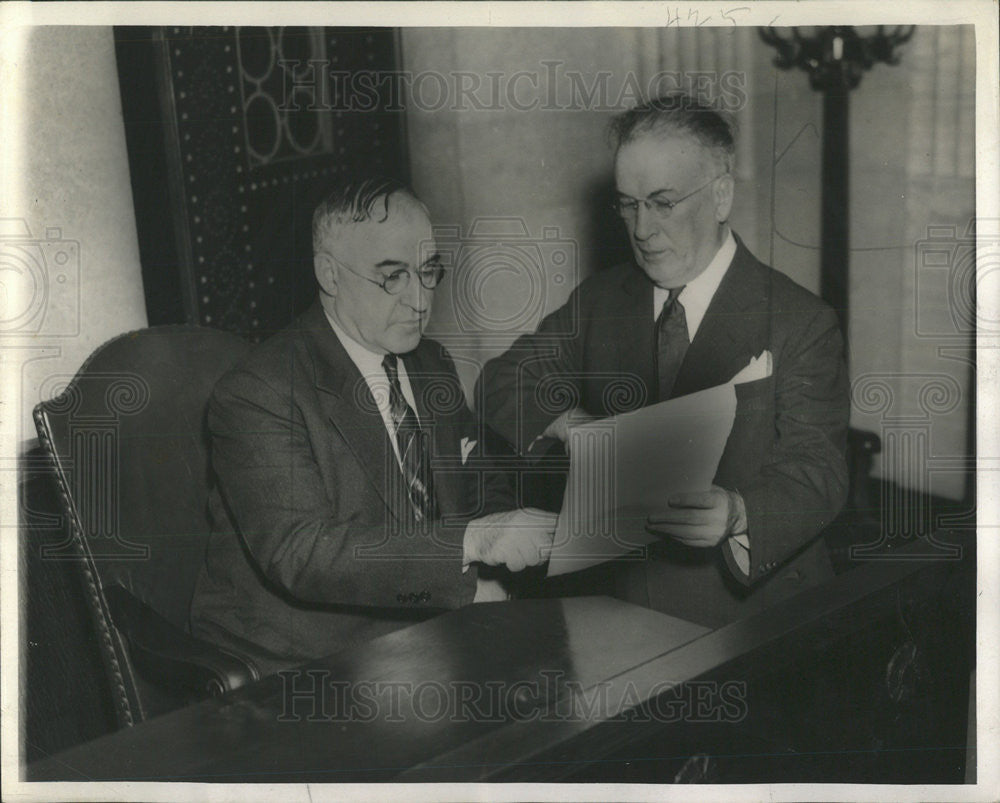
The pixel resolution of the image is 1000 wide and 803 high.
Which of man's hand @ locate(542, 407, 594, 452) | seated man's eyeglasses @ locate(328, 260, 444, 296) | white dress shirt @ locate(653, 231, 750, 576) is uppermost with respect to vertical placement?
seated man's eyeglasses @ locate(328, 260, 444, 296)

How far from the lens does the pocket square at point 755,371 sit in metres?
2.67

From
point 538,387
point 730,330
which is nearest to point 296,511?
point 538,387

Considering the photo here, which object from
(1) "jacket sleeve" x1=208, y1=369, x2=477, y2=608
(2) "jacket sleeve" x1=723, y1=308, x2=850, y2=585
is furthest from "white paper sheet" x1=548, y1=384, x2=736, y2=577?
(1) "jacket sleeve" x1=208, y1=369, x2=477, y2=608

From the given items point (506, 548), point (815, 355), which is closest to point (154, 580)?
point (506, 548)

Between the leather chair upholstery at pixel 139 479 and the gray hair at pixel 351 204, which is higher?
the gray hair at pixel 351 204

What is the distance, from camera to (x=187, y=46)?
8.34 feet

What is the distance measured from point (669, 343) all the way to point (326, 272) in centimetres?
81

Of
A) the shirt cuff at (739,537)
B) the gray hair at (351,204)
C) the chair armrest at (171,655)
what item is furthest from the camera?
the shirt cuff at (739,537)

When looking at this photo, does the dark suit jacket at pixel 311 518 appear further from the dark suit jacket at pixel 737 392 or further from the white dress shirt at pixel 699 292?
the white dress shirt at pixel 699 292

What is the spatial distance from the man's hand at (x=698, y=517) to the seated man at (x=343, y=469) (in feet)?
1.29

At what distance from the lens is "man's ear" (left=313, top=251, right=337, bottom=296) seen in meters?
2.58

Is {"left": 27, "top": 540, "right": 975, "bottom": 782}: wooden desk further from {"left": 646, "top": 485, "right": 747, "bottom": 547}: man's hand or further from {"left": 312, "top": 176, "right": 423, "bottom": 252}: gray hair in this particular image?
{"left": 312, "top": 176, "right": 423, "bottom": 252}: gray hair

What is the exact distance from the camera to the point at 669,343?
105 inches

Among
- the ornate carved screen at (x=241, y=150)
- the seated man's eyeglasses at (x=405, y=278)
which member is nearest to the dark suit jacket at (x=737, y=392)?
the seated man's eyeglasses at (x=405, y=278)
